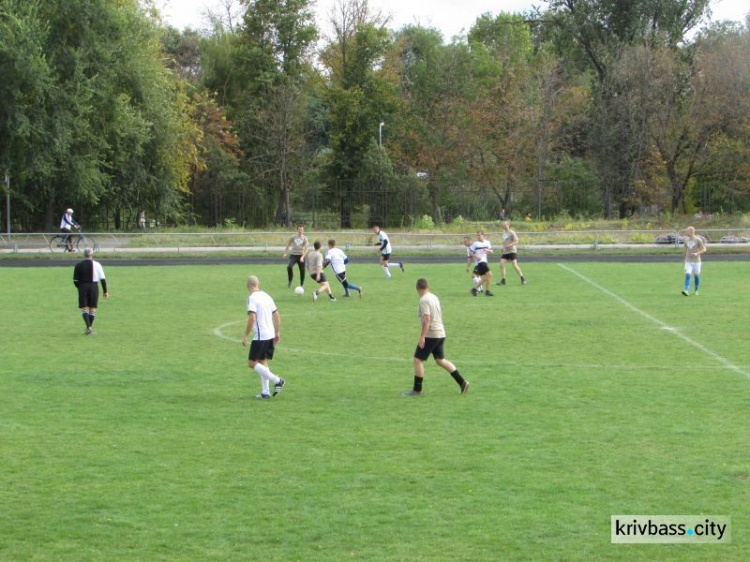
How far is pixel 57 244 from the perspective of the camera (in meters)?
48.1

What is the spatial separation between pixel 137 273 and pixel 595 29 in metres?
44.4

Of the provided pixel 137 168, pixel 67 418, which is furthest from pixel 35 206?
pixel 67 418

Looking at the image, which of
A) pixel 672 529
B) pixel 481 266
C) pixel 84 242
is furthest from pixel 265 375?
pixel 84 242

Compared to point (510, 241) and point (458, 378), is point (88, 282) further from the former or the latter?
point (510, 241)

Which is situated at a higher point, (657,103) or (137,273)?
(657,103)

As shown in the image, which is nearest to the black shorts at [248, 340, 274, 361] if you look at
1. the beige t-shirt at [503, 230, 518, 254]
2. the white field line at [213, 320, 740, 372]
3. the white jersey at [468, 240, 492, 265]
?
the white field line at [213, 320, 740, 372]

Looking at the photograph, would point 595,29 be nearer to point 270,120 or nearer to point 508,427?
point 270,120

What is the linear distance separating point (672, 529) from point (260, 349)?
703 centimetres

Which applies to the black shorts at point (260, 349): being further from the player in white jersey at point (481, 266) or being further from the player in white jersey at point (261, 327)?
the player in white jersey at point (481, 266)

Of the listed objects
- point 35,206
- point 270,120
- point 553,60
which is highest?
point 553,60

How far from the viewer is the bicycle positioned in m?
47.4

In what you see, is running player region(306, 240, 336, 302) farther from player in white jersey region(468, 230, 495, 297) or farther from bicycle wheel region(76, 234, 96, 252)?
bicycle wheel region(76, 234, 96, 252)

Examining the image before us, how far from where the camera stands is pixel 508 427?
12.7 meters

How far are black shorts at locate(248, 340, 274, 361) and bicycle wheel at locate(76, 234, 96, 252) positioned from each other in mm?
35344
